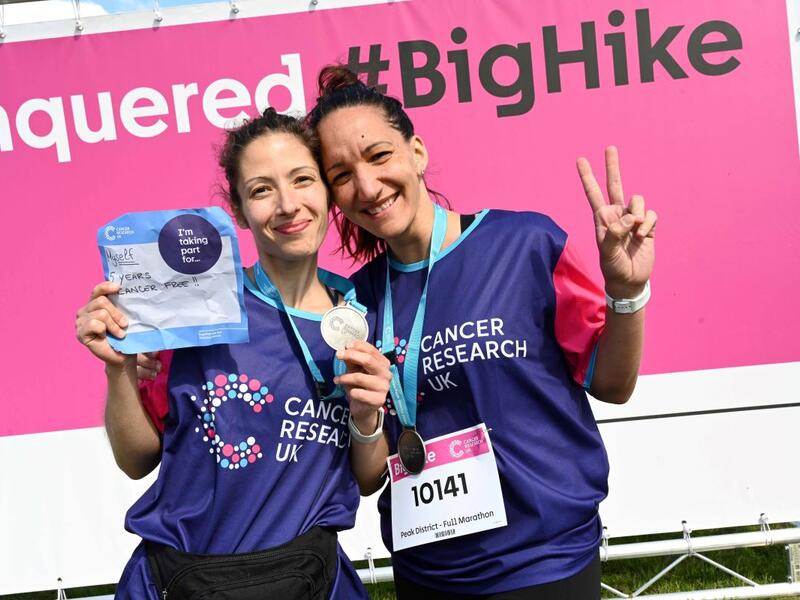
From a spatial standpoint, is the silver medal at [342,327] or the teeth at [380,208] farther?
the teeth at [380,208]

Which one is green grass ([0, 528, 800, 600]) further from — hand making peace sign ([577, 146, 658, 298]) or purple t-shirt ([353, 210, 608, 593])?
hand making peace sign ([577, 146, 658, 298])

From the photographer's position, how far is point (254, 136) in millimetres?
1701

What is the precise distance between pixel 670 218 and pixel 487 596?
238 centimetres

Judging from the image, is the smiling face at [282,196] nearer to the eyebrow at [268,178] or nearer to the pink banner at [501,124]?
the eyebrow at [268,178]

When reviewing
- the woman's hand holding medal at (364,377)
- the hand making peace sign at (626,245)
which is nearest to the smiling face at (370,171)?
the woman's hand holding medal at (364,377)

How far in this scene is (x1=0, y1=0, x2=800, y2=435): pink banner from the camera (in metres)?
3.50

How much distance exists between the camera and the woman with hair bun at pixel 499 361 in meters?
Result: 1.62

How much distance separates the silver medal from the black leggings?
599 mm

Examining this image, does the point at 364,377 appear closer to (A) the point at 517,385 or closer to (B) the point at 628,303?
(A) the point at 517,385

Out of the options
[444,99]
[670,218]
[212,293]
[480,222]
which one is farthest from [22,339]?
[670,218]

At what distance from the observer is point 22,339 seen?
11.8ft

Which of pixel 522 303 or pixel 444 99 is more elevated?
pixel 444 99

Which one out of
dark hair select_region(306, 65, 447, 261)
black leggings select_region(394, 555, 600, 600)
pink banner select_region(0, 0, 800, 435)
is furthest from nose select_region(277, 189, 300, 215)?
pink banner select_region(0, 0, 800, 435)

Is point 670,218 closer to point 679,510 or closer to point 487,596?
point 679,510
